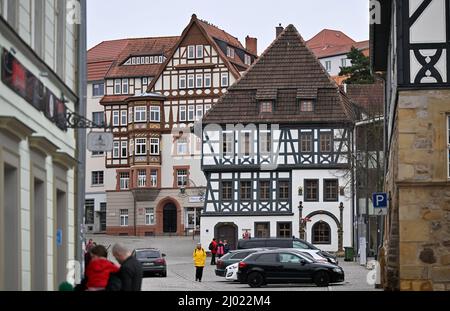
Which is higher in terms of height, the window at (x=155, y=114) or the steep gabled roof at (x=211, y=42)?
the steep gabled roof at (x=211, y=42)

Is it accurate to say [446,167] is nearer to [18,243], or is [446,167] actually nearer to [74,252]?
[74,252]

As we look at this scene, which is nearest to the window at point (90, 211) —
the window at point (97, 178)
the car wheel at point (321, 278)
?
the window at point (97, 178)

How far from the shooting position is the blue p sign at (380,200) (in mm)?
30172

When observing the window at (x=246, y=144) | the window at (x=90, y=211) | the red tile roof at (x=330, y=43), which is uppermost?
the red tile roof at (x=330, y=43)

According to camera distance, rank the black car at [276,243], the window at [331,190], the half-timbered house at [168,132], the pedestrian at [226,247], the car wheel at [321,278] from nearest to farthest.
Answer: the car wheel at [321,278]
the black car at [276,243]
the pedestrian at [226,247]
the window at [331,190]
the half-timbered house at [168,132]

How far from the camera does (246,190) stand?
7194cm

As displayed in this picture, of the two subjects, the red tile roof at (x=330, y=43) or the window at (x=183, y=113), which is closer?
the window at (x=183, y=113)

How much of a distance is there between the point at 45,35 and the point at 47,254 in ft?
10.5

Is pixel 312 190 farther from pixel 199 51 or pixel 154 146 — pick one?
pixel 154 146

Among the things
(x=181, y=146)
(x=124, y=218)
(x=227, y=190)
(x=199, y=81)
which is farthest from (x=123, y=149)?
(x=227, y=190)

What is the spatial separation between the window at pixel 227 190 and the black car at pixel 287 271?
31990mm

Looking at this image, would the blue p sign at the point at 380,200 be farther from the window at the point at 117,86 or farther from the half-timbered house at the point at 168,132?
the window at the point at 117,86

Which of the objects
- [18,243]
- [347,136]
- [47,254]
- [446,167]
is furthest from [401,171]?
[347,136]

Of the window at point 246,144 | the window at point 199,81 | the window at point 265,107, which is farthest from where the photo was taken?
the window at point 199,81
